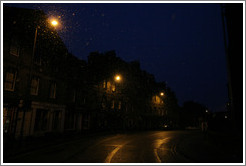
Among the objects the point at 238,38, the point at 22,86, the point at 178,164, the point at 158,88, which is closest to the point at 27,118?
the point at 22,86

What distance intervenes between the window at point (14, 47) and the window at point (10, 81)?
1987mm

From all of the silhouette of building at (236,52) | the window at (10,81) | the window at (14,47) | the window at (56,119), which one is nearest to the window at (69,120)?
the window at (56,119)

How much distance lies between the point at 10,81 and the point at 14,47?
3.36 m

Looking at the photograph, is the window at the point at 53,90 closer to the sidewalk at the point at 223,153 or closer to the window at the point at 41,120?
the window at the point at 41,120

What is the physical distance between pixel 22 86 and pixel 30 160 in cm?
1017

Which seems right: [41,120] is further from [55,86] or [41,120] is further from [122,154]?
[122,154]

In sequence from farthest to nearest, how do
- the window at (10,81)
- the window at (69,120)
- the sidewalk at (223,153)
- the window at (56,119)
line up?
the window at (69,120) < the window at (56,119) < the window at (10,81) < the sidewalk at (223,153)

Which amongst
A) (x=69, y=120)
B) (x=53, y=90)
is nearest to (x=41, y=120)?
(x=53, y=90)

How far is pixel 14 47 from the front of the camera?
17.5 metres

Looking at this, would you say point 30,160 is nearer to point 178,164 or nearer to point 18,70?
point 178,164

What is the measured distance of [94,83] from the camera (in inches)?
1166

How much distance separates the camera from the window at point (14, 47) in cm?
1723

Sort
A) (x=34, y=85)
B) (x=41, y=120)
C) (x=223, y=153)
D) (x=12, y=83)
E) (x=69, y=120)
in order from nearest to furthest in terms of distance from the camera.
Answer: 1. (x=223, y=153)
2. (x=12, y=83)
3. (x=34, y=85)
4. (x=41, y=120)
5. (x=69, y=120)

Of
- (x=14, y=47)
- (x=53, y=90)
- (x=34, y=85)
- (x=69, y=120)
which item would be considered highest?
(x=14, y=47)
